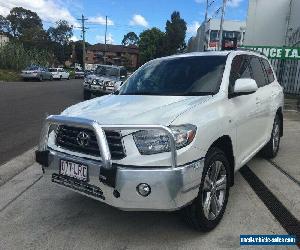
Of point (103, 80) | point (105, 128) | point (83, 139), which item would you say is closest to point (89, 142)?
point (83, 139)

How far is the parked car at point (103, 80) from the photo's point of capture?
57.4 ft

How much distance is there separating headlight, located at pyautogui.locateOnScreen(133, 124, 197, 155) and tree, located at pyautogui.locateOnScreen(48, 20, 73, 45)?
117059 millimetres

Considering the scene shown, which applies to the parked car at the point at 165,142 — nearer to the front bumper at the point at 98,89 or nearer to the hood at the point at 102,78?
the front bumper at the point at 98,89

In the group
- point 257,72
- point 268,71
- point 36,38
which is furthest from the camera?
point 36,38

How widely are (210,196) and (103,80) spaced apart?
14.2 m

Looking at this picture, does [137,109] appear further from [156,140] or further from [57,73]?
[57,73]

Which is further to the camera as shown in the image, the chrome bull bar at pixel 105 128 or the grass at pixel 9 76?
the grass at pixel 9 76

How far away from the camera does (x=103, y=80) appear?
57.8 ft

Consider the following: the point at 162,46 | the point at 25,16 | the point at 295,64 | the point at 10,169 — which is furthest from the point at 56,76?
the point at 25,16

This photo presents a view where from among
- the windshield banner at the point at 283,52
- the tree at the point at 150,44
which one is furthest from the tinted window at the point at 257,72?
the tree at the point at 150,44

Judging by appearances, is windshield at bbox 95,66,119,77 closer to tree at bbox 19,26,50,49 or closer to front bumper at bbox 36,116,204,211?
front bumper at bbox 36,116,204,211

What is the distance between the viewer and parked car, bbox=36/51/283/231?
3443 millimetres

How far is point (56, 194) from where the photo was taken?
5062mm

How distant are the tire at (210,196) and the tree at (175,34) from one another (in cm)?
9680
